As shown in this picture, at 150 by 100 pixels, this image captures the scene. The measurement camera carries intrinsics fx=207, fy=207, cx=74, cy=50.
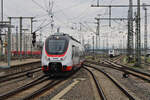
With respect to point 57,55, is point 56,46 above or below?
above

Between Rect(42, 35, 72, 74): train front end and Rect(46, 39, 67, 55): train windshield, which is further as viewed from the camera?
Rect(46, 39, 67, 55): train windshield

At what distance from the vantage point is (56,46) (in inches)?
594

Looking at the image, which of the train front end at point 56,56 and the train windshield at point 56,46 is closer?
the train front end at point 56,56

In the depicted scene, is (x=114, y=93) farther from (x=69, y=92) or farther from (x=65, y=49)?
(x=65, y=49)

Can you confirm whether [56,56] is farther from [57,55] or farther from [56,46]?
[56,46]

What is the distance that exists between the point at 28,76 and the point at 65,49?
12.7 feet

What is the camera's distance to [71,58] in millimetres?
15391

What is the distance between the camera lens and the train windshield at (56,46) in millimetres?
14889

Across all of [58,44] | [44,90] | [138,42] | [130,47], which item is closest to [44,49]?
[58,44]

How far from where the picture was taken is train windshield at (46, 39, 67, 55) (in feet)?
48.8

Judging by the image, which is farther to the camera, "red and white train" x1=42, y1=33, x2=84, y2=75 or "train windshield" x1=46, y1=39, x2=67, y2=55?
"train windshield" x1=46, y1=39, x2=67, y2=55

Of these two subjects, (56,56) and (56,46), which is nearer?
(56,56)

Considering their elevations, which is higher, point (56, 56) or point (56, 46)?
point (56, 46)

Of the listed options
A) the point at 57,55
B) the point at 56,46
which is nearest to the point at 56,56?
the point at 57,55
